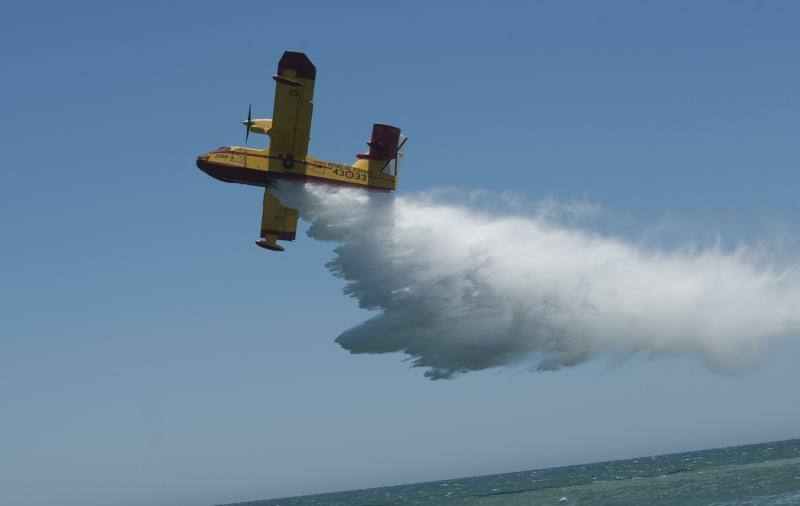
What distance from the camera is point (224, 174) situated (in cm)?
2523

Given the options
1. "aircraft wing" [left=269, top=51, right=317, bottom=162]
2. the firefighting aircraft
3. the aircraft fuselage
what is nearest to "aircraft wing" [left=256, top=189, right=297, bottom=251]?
the firefighting aircraft

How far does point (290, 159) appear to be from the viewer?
25078 mm

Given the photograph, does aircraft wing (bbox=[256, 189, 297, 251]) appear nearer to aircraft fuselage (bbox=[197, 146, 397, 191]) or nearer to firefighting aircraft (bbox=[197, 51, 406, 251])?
firefighting aircraft (bbox=[197, 51, 406, 251])

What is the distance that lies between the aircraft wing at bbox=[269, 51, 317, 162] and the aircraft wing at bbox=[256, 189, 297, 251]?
97.8 inches

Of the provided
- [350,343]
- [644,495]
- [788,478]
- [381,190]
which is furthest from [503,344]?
[788,478]

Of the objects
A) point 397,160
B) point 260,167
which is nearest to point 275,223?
point 260,167

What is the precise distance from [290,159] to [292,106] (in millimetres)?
1906

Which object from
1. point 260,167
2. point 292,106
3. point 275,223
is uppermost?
point 292,106

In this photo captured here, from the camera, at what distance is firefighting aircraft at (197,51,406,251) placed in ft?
78.0

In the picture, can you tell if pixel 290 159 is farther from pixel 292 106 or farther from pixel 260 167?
pixel 292 106

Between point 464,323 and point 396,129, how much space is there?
713cm

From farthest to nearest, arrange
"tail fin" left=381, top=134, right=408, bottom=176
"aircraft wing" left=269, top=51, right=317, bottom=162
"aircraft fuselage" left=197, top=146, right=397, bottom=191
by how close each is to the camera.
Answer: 1. "tail fin" left=381, top=134, right=408, bottom=176
2. "aircraft fuselage" left=197, top=146, right=397, bottom=191
3. "aircraft wing" left=269, top=51, right=317, bottom=162

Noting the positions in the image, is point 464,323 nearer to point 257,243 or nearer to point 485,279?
point 485,279

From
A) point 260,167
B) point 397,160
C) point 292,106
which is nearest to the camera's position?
point 292,106
